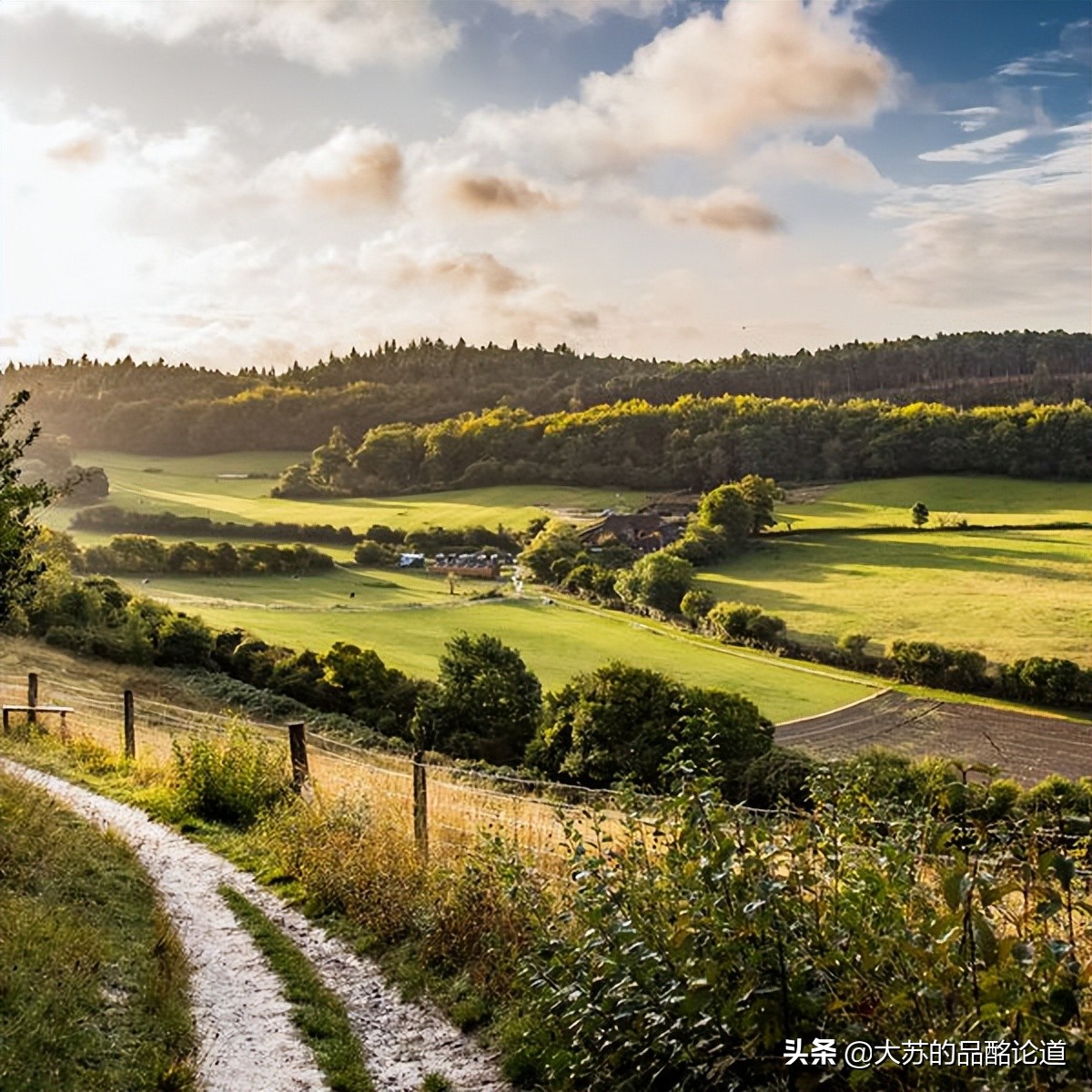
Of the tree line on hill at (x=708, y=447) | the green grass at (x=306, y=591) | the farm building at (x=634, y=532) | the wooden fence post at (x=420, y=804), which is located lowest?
the green grass at (x=306, y=591)

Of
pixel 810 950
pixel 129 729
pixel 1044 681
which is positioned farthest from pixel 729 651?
pixel 810 950

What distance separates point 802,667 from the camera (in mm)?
63000

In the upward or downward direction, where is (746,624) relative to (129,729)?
downward

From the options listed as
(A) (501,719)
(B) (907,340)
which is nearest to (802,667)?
(A) (501,719)

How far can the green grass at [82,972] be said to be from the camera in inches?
229

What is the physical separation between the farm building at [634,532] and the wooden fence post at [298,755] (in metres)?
81.9

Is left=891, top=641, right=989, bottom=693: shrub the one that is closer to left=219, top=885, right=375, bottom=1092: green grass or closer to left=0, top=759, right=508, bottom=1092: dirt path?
left=0, top=759, right=508, bottom=1092: dirt path

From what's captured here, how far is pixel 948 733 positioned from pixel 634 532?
170ft

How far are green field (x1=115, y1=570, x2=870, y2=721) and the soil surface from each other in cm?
206

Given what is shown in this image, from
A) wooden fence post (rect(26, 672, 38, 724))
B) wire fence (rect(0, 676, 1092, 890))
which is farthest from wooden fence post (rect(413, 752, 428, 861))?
wooden fence post (rect(26, 672, 38, 724))

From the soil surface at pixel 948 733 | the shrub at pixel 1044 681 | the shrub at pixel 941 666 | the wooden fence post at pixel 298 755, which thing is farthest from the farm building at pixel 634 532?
the wooden fence post at pixel 298 755

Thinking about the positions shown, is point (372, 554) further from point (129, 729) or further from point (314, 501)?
point (129, 729)

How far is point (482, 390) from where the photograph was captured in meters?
194

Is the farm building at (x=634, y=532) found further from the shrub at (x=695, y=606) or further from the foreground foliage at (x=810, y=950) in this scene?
the foreground foliage at (x=810, y=950)
